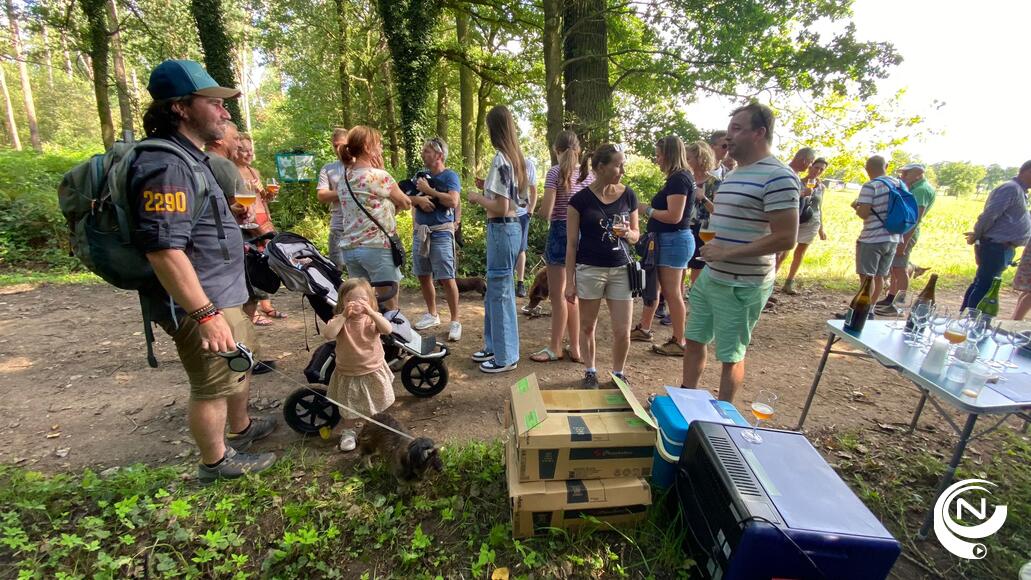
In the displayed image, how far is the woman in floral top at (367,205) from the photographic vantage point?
366 cm

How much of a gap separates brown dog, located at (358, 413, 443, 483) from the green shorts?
1.91 metres

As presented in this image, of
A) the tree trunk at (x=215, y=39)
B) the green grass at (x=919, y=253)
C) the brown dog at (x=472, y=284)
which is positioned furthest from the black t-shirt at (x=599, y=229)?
the tree trunk at (x=215, y=39)

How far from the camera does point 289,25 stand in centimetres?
1546

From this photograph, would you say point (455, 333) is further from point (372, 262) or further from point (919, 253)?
point (919, 253)

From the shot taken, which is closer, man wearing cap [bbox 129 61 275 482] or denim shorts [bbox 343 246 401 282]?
man wearing cap [bbox 129 61 275 482]

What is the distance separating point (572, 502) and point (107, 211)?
98.5 inches

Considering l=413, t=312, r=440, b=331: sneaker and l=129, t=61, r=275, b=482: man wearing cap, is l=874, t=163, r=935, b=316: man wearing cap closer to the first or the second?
l=413, t=312, r=440, b=331: sneaker

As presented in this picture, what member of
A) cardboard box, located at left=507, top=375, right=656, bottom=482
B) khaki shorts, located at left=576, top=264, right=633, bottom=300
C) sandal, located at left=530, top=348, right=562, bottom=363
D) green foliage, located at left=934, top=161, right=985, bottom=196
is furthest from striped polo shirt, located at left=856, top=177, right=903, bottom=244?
green foliage, located at left=934, top=161, right=985, bottom=196

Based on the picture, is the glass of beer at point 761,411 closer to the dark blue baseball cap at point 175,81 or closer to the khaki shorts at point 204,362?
the khaki shorts at point 204,362

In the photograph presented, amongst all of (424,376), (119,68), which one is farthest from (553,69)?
(119,68)

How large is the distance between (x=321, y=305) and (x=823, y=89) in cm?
1002

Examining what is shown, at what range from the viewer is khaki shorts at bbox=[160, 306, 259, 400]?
2.11 m

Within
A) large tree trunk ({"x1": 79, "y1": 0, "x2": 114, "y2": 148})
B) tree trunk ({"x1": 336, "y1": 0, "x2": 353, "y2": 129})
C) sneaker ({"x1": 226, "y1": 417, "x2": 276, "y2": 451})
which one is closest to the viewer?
sneaker ({"x1": 226, "y1": 417, "x2": 276, "y2": 451})

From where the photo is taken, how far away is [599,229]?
126 inches
